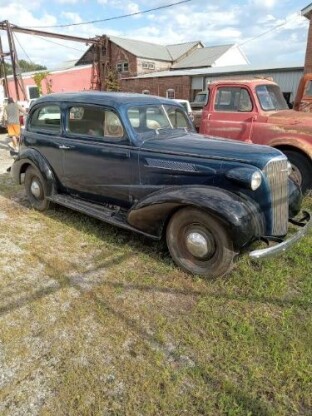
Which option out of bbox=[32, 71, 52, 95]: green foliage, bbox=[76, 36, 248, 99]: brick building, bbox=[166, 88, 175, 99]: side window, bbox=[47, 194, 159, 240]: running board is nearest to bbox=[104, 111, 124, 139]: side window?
bbox=[47, 194, 159, 240]: running board

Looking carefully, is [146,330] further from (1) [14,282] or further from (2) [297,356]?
(1) [14,282]

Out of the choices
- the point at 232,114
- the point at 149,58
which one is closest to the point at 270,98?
the point at 232,114

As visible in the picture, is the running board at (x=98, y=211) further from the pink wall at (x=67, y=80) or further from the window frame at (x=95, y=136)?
the pink wall at (x=67, y=80)

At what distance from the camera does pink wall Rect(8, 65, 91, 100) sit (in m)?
27.9

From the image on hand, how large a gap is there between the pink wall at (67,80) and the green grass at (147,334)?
27.2 metres

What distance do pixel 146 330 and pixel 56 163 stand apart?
3.07 metres

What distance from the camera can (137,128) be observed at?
4.11m

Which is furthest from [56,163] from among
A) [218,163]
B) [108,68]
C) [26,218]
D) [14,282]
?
[108,68]

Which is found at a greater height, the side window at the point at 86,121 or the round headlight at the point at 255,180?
the side window at the point at 86,121

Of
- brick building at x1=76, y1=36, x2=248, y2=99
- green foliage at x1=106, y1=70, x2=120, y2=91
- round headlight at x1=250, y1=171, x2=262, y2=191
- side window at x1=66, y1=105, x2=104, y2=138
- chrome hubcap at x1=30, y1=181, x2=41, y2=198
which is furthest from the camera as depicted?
green foliage at x1=106, y1=70, x2=120, y2=91

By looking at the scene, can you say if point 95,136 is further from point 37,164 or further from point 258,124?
point 258,124

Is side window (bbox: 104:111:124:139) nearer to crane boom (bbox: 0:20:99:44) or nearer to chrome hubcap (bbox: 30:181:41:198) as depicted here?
chrome hubcap (bbox: 30:181:41:198)

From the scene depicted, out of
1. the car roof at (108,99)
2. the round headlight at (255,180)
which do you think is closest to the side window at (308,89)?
the car roof at (108,99)

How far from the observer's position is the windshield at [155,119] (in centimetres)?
414
